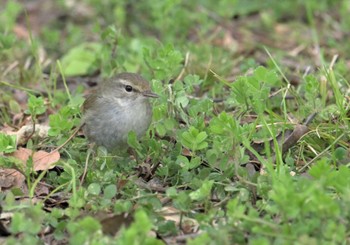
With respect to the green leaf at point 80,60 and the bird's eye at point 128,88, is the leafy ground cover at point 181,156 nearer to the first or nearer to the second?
the green leaf at point 80,60

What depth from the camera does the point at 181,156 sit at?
5266 millimetres

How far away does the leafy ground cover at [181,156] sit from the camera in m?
4.30

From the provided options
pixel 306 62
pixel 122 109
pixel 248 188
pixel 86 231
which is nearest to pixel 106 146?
pixel 122 109

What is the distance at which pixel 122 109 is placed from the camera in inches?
237

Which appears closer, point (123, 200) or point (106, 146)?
point (123, 200)

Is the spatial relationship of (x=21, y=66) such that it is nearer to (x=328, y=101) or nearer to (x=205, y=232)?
(x=328, y=101)

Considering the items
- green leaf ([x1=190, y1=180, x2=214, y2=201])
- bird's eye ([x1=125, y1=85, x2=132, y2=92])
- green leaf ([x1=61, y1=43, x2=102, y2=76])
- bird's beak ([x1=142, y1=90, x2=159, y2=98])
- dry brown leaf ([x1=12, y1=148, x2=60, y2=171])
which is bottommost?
green leaf ([x1=61, y1=43, x2=102, y2=76])

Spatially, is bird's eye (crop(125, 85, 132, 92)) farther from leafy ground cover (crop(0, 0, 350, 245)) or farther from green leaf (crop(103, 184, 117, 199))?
green leaf (crop(103, 184, 117, 199))

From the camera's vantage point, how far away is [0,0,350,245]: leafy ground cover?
4297mm

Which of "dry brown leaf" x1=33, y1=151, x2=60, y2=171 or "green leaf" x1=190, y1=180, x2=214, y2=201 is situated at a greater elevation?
"green leaf" x1=190, y1=180, x2=214, y2=201

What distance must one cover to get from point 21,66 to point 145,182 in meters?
2.65

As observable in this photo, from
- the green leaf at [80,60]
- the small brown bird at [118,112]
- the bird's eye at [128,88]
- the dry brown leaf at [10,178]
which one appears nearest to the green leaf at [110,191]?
the dry brown leaf at [10,178]

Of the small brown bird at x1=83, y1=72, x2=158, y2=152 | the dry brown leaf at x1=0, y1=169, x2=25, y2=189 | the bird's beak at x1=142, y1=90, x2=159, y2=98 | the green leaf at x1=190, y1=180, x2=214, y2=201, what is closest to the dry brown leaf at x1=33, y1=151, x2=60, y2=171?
the dry brown leaf at x1=0, y1=169, x2=25, y2=189

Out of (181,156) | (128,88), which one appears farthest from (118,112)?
(181,156)
